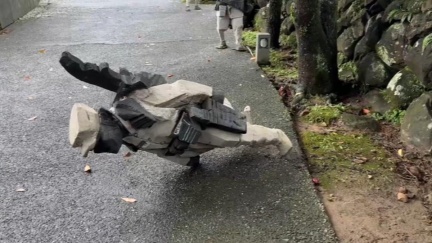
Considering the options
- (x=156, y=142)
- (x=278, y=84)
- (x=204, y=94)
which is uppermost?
(x=204, y=94)

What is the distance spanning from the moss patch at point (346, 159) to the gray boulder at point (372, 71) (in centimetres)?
104

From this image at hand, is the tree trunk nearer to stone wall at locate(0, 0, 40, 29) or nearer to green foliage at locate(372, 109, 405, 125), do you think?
green foliage at locate(372, 109, 405, 125)

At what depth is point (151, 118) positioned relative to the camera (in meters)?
3.07

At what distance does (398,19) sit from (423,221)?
8.65ft

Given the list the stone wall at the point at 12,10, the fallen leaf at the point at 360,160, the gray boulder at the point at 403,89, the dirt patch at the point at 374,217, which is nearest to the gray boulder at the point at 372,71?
the gray boulder at the point at 403,89

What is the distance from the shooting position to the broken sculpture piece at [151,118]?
2.98 m

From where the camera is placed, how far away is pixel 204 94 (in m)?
3.42

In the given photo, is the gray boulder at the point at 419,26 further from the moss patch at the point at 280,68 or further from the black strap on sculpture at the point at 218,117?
the black strap on sculpture at the point at 218,117

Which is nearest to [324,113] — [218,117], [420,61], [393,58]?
[393,58]

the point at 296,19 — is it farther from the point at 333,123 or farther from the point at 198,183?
the point at 198,183

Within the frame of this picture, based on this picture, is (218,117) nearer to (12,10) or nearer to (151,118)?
(151,118)

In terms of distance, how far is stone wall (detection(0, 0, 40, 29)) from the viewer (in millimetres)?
10453

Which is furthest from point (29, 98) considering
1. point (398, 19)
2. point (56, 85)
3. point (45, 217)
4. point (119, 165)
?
point (398, 19)

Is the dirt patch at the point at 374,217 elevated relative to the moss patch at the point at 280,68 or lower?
elevated
